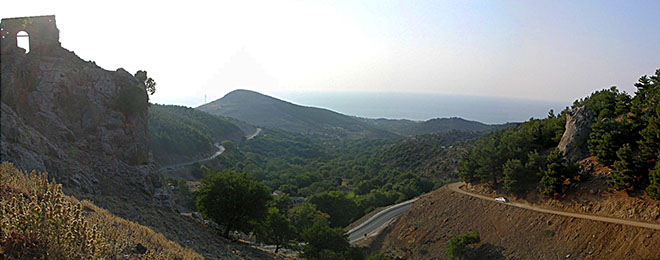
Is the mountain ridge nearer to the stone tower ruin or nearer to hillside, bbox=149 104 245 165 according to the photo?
hillside, bbox=149 104 245 165

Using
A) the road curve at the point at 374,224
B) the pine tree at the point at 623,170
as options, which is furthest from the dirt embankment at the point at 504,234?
the pine tree at the point at 623,170

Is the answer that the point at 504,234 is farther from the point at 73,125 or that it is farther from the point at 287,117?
the point at 287,117

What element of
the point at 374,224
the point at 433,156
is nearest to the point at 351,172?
→ the point at 433,156

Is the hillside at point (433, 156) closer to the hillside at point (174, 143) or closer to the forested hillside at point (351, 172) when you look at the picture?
the forested hillside at point (351, 172)

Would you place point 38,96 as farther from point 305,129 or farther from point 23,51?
point 305,129

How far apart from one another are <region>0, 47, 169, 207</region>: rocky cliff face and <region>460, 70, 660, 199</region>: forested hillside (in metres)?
21.5

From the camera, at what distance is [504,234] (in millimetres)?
19062

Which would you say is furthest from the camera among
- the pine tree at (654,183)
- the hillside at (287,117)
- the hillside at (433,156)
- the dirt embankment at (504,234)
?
the hillside at (287,117)

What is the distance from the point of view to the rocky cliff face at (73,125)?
1394 cm

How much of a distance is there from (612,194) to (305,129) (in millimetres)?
127120

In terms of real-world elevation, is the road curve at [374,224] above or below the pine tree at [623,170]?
below

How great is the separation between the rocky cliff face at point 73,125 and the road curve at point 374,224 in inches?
589

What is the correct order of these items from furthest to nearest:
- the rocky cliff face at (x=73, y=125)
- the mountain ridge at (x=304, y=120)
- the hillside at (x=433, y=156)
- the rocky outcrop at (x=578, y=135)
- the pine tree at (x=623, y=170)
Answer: the mountain ridge at (x=304, y=120)
the hillside at (x=433, y=156)
the rocky outcrop at (x=578, y=135)
the pine tree at (x=623, y=170)
the rocky cliff face at (x=73, y=125)

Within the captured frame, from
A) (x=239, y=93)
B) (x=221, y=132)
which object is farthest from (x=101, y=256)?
(x=239, y=93)
